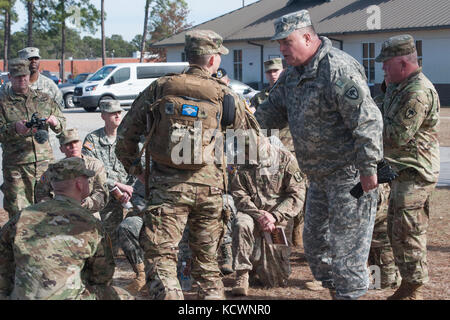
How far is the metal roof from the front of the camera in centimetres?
3023

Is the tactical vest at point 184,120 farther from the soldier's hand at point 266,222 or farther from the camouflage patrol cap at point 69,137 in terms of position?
the camouflage patrol cap at point 69,137

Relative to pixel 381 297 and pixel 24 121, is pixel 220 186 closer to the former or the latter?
pixel 381 297

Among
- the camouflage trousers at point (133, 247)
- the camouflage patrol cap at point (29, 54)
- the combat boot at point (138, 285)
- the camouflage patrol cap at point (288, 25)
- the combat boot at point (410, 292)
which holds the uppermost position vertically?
the camouflage patrol cap at point (29, 54)

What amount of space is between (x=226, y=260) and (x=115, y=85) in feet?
74.0

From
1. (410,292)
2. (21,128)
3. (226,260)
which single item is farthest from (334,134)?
(21,128)

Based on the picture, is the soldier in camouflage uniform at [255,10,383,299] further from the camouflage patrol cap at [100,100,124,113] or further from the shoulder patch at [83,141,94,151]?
the shoulder patch at [83,141,94,151]

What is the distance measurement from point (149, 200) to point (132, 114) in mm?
590

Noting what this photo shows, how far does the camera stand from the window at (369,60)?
1247 inches

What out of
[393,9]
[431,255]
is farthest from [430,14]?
[431,255]

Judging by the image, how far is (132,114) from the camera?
4324mm

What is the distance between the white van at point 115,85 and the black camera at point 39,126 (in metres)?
20.4

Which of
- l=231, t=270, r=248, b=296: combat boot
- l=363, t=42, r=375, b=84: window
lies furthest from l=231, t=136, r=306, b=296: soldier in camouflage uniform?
l=363, t=42, r=375, b=84: window

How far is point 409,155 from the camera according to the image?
482cm

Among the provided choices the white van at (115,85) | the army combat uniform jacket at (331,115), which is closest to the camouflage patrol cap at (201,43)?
the army combat uniform jacket at (331,115)
